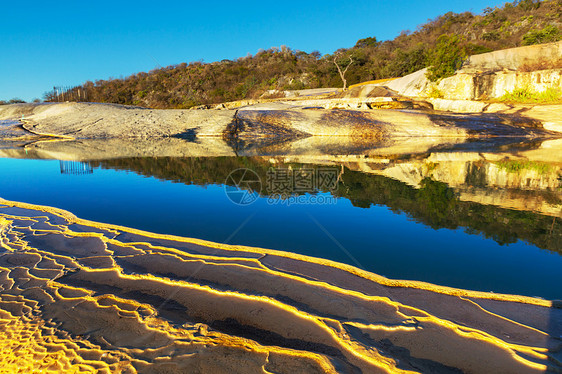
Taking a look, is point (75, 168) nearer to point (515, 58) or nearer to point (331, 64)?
point (515, 58)

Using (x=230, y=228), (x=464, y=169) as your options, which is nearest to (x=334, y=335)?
(x=230, y=228)

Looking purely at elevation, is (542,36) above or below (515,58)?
above

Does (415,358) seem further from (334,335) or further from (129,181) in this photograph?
(129,181)

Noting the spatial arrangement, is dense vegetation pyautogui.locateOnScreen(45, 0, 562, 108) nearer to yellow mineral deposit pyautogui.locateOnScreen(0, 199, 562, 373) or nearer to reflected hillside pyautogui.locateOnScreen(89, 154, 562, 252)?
reflected hillside pyautogui.locateOnScreen(89, 154, 562, 252)

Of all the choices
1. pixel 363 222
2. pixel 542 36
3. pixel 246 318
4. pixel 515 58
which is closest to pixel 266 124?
pixel 363 222

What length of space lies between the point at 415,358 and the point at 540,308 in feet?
3.67

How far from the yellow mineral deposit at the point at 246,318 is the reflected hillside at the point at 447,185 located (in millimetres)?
1713

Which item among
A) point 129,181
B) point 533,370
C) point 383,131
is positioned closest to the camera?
point 533,370

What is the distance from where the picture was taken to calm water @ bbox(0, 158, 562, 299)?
2.80 meters

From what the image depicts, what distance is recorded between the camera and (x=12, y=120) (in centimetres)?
1823

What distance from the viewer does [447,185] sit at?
5770 millimetres

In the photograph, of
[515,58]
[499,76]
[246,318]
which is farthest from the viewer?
[515,58]

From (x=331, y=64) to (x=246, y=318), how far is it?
41343 millimetres

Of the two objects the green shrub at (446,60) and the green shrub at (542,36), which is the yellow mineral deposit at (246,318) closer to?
the green shrub at (446,60)
